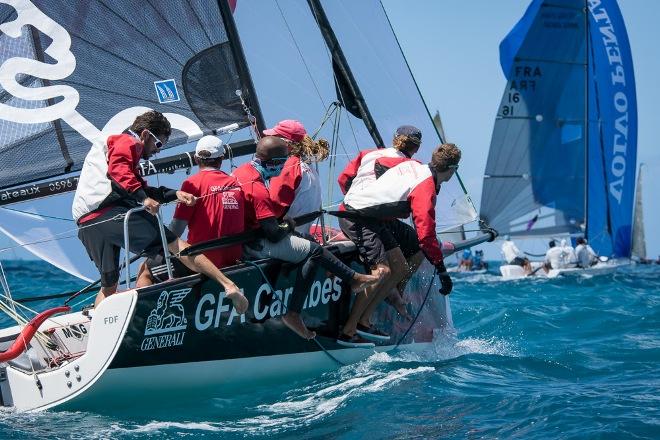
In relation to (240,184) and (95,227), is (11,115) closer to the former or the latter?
(95,227)

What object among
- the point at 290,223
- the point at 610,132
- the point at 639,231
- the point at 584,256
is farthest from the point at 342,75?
the point at 639,231

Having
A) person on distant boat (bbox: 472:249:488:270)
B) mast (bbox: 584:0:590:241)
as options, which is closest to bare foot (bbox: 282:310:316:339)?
mast (bbox: 584:0:590:241)

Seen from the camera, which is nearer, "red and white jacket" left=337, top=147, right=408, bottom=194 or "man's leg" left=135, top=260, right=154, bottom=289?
"man's leg" left=135, top=260, right=154, bottom=289

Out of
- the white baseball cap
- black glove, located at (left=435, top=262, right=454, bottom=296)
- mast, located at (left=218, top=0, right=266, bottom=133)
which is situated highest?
mast, located at (left=218, top=0, right=266, bottom=133)

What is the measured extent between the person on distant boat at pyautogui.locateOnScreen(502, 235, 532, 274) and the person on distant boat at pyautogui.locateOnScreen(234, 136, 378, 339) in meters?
16.6

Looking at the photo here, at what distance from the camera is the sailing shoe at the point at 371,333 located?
5836 millimetres

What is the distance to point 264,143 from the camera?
5.19 metres

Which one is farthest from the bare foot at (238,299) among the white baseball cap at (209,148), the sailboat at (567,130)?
the sailboat at (567,130)

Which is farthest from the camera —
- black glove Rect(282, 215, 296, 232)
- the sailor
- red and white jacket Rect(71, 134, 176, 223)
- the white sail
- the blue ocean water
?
the white sail

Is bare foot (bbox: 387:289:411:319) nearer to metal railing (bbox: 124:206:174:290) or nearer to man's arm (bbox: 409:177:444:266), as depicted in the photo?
man's arm (bbox: 409:177:444:266)

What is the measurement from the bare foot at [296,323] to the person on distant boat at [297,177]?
1.89 feet

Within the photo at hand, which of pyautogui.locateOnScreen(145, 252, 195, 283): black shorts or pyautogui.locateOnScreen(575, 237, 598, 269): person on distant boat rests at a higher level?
pyautogui.locateOnScreen(145, 252, 195, 283): black shorts

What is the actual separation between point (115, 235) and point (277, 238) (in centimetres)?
89

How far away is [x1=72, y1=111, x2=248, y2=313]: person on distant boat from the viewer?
15.5ft
